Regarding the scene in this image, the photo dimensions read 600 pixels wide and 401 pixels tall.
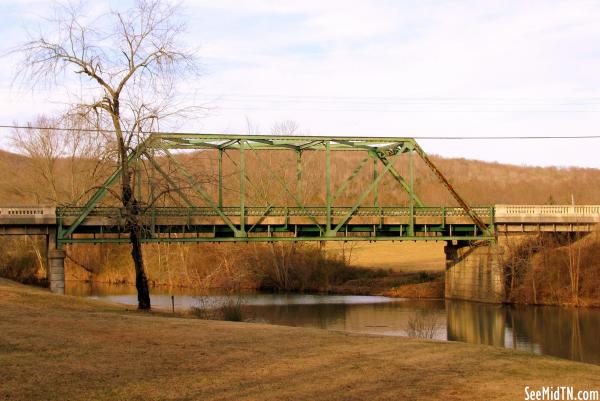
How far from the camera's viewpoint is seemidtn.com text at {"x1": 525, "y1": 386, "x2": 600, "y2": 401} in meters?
14.9

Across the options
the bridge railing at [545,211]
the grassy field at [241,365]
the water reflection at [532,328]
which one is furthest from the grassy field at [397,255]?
the grassy field at [241,365]

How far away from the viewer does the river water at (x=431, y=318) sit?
116ft

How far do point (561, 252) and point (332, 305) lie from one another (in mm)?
16787

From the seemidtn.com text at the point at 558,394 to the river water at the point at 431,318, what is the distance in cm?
1374

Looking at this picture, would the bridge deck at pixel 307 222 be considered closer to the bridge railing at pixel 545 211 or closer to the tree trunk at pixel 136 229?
the bridge railing at pixel 545 211

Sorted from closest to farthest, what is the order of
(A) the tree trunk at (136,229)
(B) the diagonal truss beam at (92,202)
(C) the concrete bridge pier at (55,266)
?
(A) the tree trunk at (136,229) < (B) the diagonal truss beam at (92,202) < (C) the concrete bridge pier at (55,266)

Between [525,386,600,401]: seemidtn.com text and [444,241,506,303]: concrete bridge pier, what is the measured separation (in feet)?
134

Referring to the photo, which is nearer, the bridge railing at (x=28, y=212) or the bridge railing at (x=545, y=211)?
the bridge railing at (x=28, y=212)

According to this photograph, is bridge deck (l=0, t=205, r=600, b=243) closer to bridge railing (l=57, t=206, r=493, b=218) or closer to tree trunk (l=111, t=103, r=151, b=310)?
bridge railing (l=57, t=206, r=493, b=218)

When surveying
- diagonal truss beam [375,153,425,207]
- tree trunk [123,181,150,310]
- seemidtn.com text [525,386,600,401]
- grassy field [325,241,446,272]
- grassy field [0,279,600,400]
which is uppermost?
diagonal truss beam [375,153,425,207]

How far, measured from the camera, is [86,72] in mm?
33125

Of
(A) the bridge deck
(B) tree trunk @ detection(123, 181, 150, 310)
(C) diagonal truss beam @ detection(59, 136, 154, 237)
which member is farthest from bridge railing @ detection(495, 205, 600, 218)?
(B) tree trunk @ detection(123, 181, 150, 310)

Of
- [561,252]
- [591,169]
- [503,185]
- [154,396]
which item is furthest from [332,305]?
[591,169]

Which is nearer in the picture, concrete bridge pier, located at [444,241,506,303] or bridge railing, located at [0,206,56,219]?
bridge railing, located at [0,206,56,219]
